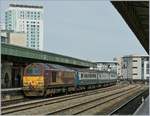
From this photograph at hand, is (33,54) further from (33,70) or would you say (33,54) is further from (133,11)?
(133,11)

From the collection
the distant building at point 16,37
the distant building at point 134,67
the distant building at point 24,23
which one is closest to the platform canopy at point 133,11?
the distant building at point 16,37

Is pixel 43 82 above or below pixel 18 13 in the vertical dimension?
below

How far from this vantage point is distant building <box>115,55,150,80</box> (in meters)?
119

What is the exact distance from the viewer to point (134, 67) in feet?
414

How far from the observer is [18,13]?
88.5 m

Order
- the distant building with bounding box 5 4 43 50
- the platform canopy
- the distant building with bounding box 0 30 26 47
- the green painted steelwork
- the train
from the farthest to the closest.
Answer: the distant building with bounding box 5 4 43 50 → the distant building with bounding box 0 30 26 47 → the green painted steelwork → the train → the platform canopy

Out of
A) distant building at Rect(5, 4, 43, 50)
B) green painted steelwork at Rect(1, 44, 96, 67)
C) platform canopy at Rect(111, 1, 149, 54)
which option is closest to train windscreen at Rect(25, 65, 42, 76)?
green painted steelwork at Rect(1, 44, 96, 67)

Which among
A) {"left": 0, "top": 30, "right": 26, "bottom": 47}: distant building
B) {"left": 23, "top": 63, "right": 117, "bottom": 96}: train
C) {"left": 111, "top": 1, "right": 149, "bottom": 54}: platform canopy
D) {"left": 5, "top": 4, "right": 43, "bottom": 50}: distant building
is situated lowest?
{"left": 23, "top": 63, "right": 117, "bottom": 96}: train

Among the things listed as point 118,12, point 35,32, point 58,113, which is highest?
point 35,32

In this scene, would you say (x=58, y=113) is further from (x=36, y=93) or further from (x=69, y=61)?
(x=69, y=61)

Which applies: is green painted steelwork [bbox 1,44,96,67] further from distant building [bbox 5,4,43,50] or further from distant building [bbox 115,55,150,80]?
distant building [bbox 115,55,150,80]

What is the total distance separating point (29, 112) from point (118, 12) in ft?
27.8

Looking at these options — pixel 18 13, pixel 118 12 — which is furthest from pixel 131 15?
pixel 18 13

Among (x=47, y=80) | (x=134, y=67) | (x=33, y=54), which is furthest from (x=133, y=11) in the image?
(x=134, y=67)
